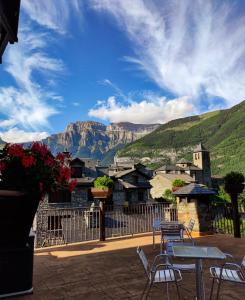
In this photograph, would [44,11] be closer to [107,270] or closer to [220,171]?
[107,270]

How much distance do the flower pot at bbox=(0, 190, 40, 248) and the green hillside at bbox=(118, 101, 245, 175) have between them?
95.7m

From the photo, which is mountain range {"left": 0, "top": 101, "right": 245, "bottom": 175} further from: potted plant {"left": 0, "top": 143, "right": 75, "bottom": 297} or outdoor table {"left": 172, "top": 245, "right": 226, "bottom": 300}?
potted plant {"left": 0, "top": 143, "right": 75, "bottom": 297}

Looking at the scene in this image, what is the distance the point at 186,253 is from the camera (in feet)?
10.3

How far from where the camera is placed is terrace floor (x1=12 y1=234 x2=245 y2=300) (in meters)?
3.96

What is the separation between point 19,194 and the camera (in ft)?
10.9

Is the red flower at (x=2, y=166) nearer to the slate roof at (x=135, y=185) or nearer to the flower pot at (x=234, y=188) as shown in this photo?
the flower pot at (x=234, y=188)

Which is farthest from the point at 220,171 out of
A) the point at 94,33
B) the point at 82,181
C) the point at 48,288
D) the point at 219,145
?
the point at 48,288

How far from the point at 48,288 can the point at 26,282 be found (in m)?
0.67

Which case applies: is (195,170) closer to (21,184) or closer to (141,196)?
(141,196)

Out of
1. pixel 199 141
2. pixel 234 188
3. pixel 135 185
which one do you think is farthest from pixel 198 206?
pixel 199 141

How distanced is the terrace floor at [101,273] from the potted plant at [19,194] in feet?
1.66

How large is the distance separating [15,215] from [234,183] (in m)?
7.72

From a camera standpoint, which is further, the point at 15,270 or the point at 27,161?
the point at 15,270

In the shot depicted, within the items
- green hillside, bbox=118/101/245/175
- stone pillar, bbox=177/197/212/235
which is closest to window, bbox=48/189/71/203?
stone pillar, bbox=177/197/212/235
